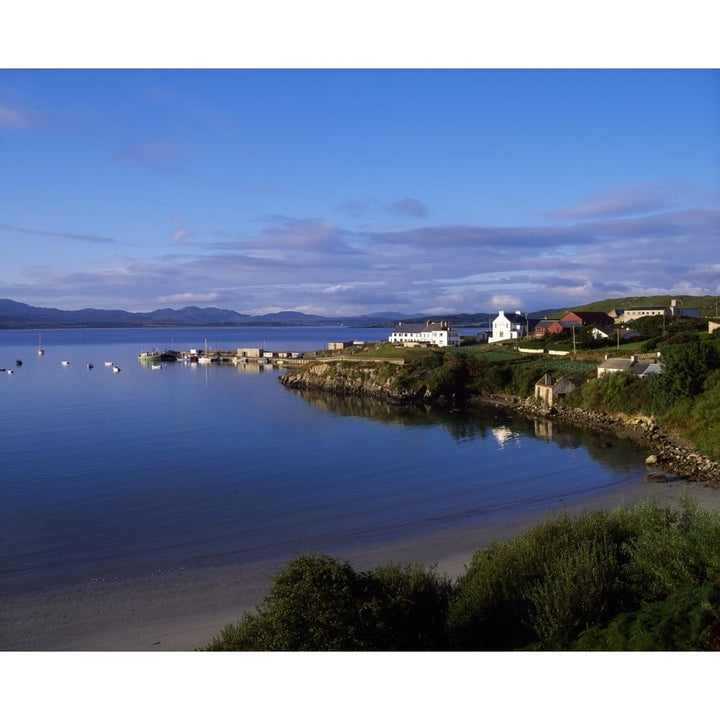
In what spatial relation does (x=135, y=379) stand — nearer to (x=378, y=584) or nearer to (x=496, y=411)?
(x=496, y=411)

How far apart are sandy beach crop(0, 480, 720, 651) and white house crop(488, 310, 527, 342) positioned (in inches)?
1841

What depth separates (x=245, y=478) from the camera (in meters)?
21.7

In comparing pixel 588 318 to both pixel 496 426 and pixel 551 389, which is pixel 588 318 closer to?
pixel 551 389

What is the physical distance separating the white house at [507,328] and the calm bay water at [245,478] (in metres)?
25.9

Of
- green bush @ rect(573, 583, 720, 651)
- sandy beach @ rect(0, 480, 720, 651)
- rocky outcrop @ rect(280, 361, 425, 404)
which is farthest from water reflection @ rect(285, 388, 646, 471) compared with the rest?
green bush @ rect(573, 583, 720, 651)

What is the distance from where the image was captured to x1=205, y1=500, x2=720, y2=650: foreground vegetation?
740cm

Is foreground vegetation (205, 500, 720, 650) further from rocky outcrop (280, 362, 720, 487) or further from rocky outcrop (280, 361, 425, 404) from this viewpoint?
rocky outcrop (280, 361, 425, 404)

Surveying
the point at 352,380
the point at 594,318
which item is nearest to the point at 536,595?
the point at 352,380

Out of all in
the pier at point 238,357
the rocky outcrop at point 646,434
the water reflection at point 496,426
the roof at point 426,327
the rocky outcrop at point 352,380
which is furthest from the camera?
the pier at point 238,357

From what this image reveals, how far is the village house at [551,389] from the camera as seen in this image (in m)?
34.7

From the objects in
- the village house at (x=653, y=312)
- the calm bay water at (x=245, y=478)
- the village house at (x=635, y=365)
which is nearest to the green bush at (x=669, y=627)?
the calm bay water at (x=245, y=478)

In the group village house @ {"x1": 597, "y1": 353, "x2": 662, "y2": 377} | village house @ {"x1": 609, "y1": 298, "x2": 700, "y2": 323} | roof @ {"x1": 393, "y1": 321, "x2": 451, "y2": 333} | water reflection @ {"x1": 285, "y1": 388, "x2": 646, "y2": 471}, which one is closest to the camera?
water reflection @ {"x1": 285, "y1": 388, "x2": 646, "y2": 471}

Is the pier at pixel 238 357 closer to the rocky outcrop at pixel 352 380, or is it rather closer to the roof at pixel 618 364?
the rocky outcrop at pixel 352 380

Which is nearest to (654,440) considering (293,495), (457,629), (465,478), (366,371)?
(465,478)
